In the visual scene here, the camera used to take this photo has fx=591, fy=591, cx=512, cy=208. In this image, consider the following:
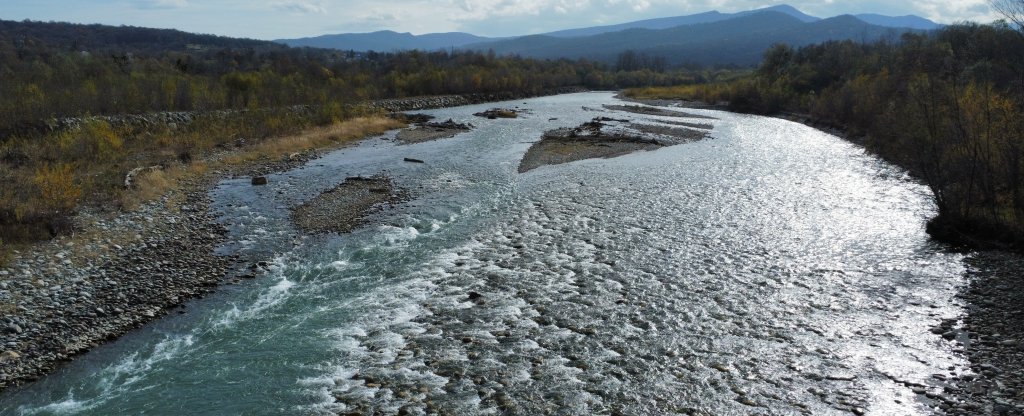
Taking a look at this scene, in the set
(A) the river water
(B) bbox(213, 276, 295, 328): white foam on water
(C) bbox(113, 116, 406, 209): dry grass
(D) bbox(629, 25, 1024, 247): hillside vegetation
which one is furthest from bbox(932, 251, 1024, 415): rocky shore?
(C) bbox(113, 116, 406, 209): dry grass

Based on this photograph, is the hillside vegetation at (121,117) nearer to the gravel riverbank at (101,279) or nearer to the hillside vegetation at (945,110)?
the gravel riverbank at (101,279)

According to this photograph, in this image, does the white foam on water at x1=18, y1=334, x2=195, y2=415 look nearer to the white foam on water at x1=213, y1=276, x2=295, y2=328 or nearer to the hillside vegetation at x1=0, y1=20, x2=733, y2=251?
the white foam on water at x1=213, y1=276, x2=295, y2=328

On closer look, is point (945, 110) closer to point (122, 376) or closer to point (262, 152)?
point (122, 376)

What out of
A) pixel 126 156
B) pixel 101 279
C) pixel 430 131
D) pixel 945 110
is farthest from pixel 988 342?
pixel 430 131

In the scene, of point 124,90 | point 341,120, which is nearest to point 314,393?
point 341,120

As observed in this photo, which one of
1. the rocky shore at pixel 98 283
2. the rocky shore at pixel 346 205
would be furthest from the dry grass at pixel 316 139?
the rocky shore at pixel 98 283

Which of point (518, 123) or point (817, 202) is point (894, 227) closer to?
point (817, 202)
